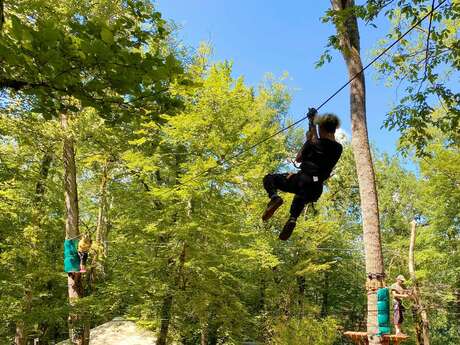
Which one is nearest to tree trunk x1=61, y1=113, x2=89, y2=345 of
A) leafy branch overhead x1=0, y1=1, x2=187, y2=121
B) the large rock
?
the large rock

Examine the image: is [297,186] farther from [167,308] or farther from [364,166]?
[167,308]

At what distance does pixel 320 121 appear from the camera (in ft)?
16.7

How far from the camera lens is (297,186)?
5.21 metres

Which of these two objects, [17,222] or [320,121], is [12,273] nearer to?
[17,222]

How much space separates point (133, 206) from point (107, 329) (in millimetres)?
5368

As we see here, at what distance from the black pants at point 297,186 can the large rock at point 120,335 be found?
11.5 meters

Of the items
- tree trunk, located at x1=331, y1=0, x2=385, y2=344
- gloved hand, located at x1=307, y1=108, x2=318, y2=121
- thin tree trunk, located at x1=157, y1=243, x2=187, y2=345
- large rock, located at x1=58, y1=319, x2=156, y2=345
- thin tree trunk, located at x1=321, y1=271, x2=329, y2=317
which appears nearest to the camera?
gloved hand, located at x1=307, y1=108, x2=318, y2=121

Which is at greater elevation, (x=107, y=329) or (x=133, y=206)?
(x=133, y=206)

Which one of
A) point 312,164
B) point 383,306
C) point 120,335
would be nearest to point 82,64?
point 312,164

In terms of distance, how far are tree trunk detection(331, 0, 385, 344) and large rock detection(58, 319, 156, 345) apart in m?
10.3

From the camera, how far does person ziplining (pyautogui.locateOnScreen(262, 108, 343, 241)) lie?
5.08 m

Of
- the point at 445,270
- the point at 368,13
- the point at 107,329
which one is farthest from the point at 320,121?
the point at 445,270

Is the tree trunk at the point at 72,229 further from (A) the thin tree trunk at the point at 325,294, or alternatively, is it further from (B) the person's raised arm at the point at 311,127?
(A) the thin tree trunk at the point at 325,294

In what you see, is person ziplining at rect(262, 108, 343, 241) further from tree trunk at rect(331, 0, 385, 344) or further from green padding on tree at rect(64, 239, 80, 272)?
green padding on tree at rect(64, 239, 80, 272)
